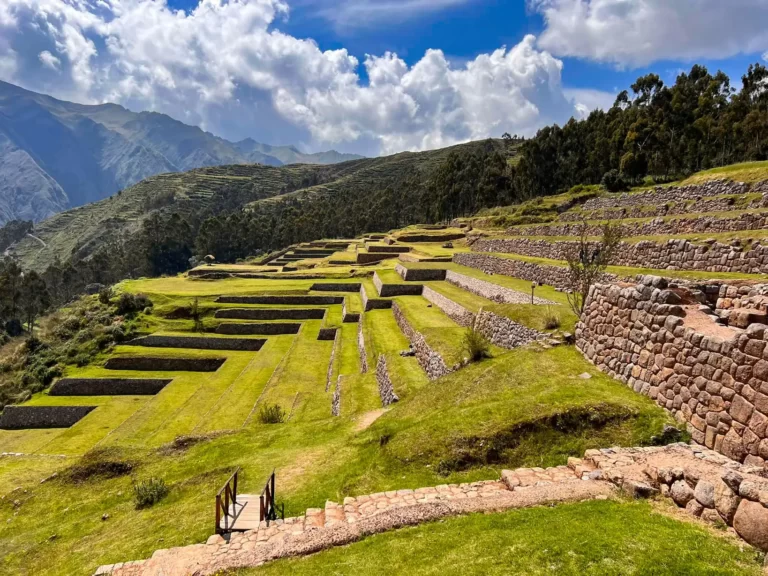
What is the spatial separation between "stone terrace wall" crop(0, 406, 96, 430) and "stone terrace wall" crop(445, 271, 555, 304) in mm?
22833

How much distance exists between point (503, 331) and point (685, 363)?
7.37 meters

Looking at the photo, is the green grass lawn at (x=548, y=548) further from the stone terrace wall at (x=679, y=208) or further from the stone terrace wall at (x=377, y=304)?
the stone terrace wall at (x=377, y=304)

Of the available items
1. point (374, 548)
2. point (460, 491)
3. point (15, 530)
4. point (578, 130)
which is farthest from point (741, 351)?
point (578, 130)

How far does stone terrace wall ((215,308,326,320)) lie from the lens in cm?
3609

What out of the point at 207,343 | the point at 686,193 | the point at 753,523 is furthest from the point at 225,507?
the point at 686,193

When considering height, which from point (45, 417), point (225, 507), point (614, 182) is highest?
A: point (614, 182)

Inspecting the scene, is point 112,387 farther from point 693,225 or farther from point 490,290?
point 693,225

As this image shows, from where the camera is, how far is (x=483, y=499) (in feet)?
21.0

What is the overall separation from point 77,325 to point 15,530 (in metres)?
35.3

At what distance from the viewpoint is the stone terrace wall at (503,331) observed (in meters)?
13.1

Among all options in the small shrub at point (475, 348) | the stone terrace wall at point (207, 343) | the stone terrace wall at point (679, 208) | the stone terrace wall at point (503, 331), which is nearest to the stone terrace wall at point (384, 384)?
the small shrub at point (475, 348)

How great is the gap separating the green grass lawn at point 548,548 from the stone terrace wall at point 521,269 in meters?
14.8

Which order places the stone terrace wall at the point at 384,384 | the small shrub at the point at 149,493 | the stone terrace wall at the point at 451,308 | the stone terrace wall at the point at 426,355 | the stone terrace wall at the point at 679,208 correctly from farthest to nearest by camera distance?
the stone terrace wall at the point at 679,208 < the stone terrace wall at the point at 451,308 < the stone terrace wall at the point at 384,384 < the stone terrace wall at the point at 426,355 < the small shrub at the point at 149,493

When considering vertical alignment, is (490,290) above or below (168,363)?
above
